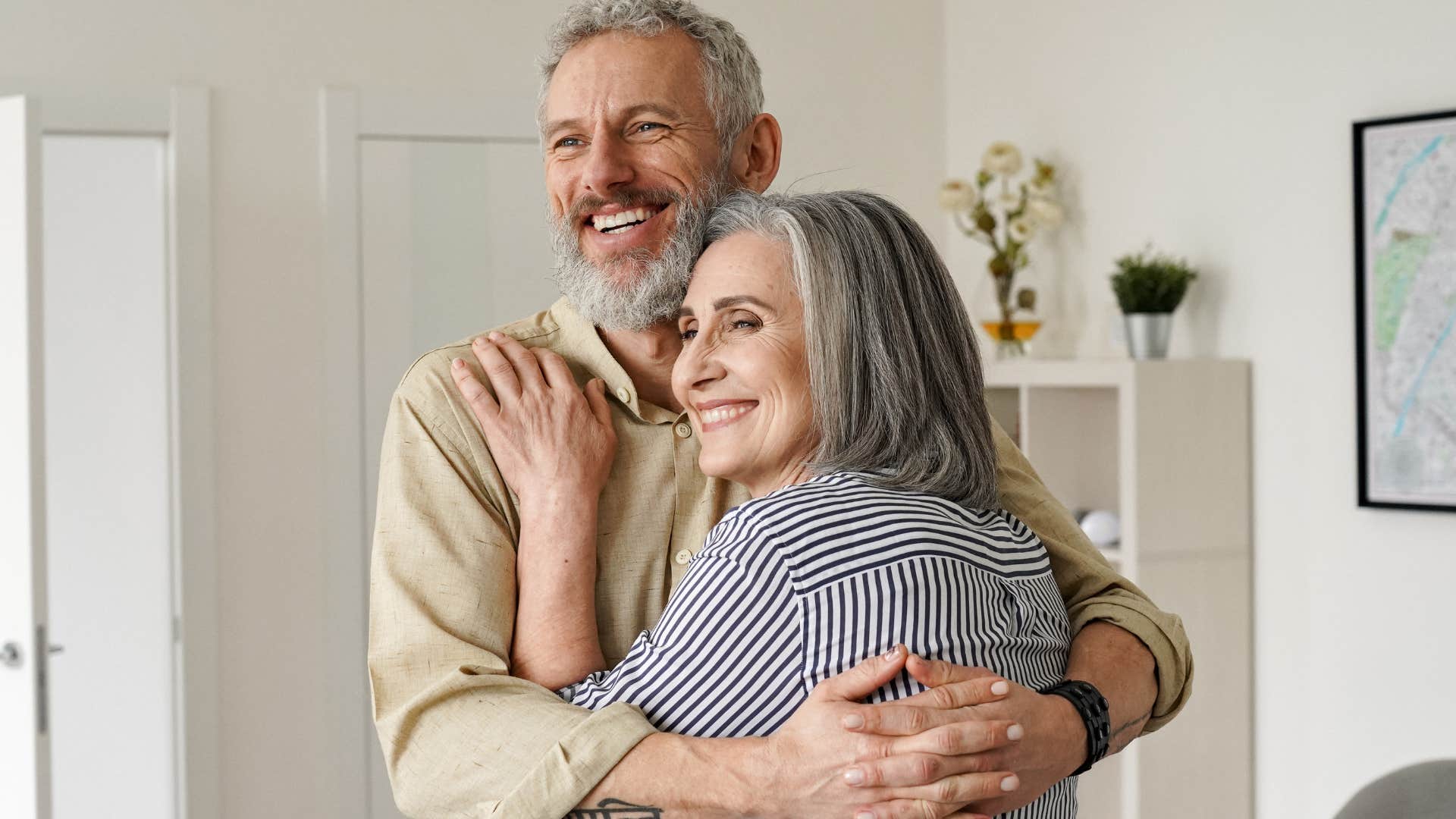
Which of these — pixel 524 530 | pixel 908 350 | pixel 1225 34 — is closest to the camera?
pixel 908 350

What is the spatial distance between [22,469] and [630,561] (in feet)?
6.02

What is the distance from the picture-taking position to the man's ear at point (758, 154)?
1755mm

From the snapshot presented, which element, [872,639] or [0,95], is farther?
[0,95]

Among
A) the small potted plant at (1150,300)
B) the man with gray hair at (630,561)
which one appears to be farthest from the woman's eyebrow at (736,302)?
the small potted plant at (1150,300)

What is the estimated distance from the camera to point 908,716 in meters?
1.14

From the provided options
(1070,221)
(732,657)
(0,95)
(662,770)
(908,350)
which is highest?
(0,95)

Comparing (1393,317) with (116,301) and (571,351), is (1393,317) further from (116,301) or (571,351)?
(116,301)

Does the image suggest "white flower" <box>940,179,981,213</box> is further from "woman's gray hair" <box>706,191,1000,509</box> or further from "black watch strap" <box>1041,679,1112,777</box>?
"black watch strap" <box>1041,679,1112,777</box>

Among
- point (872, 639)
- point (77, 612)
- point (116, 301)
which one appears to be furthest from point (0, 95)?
point (872, 639)

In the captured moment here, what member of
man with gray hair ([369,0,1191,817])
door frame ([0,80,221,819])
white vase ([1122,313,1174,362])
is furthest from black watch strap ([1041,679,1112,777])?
door frame ([0,80,221,819])

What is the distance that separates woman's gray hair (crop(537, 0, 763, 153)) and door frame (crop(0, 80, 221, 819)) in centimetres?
202

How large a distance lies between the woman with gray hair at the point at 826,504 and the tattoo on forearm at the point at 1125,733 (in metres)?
0.07

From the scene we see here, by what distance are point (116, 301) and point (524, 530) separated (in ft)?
9.08

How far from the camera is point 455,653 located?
1374mm
